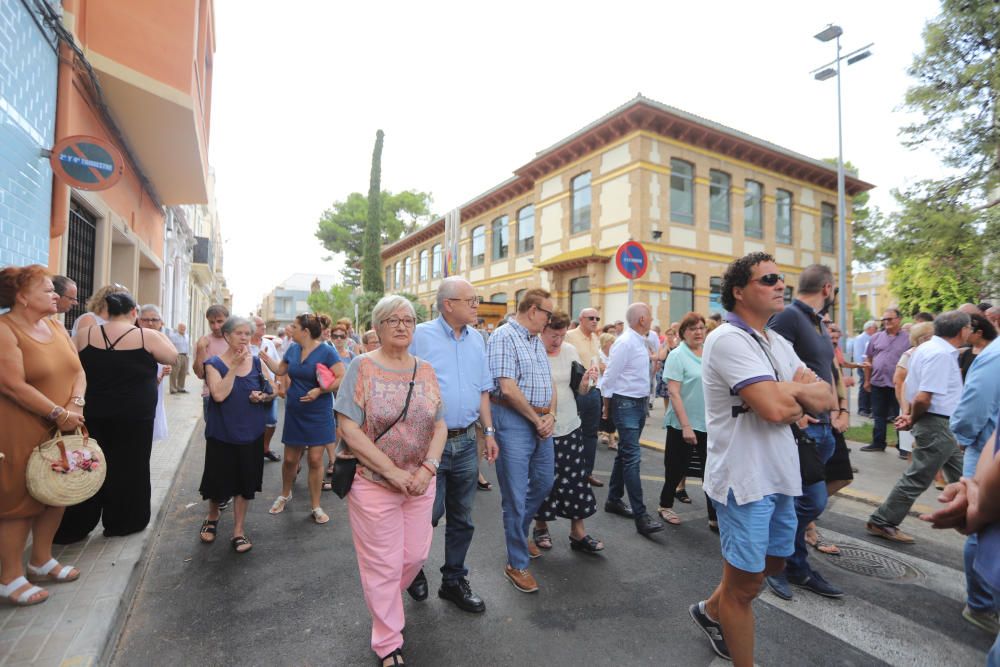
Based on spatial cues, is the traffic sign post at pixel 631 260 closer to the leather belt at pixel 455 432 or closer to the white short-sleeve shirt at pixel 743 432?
the leather belt at pixel 455 432

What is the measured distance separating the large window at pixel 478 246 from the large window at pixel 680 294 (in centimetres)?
1085

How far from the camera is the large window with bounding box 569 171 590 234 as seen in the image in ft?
63.4

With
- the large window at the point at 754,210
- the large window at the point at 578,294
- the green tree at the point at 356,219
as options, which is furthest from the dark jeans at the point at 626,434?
the green tree at the point at 356,219

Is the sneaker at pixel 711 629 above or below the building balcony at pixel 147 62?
below

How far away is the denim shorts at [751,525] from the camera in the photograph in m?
2.36

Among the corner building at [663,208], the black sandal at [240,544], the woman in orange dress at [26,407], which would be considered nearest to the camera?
the woman in orange dress at [26,407]

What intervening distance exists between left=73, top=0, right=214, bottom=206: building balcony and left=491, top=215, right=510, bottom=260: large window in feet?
54.7

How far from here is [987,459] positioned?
158cm

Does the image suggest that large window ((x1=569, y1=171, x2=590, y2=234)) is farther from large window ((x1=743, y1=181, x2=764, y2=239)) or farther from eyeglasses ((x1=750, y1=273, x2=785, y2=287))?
eyeglasses ((x1=750, y1=273, x2=785, y2=287))

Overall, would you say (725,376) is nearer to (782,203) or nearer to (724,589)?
(724,589)

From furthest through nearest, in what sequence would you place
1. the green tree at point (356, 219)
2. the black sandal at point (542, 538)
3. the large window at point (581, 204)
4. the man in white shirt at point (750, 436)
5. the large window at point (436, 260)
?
the green tree at point (356, 219) < the large window at point (436, 260) < the large window at point (581, 204) < the black sandal at point (542, 538) < the man in white shirt at point (750, 436)

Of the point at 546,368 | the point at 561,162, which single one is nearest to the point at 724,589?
the point at 546,368

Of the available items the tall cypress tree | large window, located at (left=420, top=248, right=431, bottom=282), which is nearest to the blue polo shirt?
large window, located at (left=420, top=248, right=431, bottom=282)

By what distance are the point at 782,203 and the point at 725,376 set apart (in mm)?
21640
